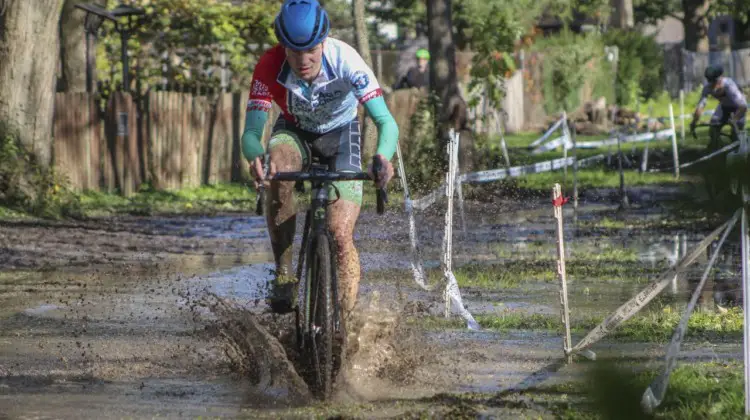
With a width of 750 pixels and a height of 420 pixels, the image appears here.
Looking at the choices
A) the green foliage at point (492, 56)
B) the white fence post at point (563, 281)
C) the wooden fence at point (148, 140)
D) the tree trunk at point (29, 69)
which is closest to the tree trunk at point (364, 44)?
the green foliage at point (492, 56)

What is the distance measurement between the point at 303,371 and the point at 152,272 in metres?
5.93

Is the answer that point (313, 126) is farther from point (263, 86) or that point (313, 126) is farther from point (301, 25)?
point (301, 25)

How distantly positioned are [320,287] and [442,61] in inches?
629

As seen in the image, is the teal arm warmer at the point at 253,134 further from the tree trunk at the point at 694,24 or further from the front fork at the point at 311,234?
the tree trunk at the point at 694,24

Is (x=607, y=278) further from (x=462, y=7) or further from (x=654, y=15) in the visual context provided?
(x=654, y=15)

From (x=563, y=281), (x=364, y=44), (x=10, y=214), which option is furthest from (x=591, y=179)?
(x=563, y=281)

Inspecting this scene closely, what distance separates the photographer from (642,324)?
8.31 meters

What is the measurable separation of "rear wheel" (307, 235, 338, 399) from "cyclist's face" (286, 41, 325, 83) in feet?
2.41

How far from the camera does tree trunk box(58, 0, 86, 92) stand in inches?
965

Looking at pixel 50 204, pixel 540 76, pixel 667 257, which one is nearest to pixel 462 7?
pixel 540 76

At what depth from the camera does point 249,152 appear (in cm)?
589

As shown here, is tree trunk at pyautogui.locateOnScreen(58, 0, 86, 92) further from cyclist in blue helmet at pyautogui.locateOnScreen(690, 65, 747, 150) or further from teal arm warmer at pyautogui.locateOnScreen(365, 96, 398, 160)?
teal arm warmer at pyautogui.locateOnScreen(365, 96, 398, 160)

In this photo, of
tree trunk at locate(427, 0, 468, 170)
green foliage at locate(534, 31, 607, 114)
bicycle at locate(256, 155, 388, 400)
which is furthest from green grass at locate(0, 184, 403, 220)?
green foliage at locate(534, 31, 607, 114)

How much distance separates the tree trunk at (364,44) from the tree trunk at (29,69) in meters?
3.88
